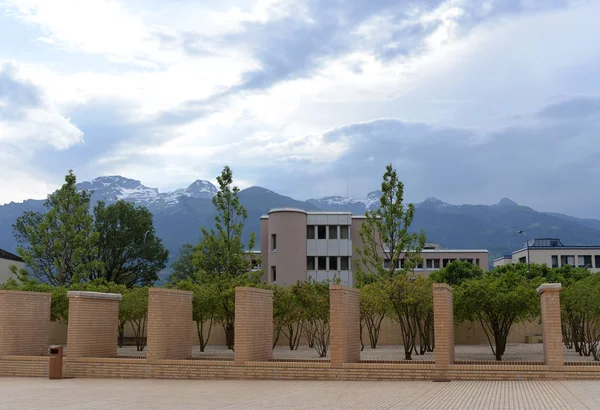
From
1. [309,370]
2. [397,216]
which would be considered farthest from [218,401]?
[397,216]

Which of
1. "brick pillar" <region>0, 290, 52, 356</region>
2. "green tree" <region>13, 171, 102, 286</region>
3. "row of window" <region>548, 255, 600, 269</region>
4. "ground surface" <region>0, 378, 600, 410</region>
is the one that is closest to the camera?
"ground surface" <region>0, 378, 600, 410</region>

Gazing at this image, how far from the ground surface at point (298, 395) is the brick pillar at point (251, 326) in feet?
3.16

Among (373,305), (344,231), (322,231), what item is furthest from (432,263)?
(373,305)

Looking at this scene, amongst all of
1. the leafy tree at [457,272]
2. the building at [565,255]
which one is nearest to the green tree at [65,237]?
the leafy tree at [457,272]

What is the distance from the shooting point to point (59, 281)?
35250 mm

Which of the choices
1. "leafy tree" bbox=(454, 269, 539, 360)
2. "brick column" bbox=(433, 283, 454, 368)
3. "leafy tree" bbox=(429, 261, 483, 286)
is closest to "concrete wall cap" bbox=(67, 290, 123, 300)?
"brick column" bbox=(433, 283, 454, 368)

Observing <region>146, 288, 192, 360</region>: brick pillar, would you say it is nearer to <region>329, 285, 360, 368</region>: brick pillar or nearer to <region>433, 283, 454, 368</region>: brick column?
<region>329, 285, 360, 368</region>: brick pillar

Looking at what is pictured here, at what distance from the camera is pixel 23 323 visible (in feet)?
64.2

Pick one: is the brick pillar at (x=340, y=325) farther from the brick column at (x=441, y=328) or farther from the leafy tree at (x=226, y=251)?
the leafy tree at (x=226, y=251)

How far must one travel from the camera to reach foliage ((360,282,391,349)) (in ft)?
70.6

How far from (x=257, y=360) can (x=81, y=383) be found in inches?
186

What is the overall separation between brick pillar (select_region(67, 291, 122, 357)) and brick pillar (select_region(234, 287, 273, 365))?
4.83m

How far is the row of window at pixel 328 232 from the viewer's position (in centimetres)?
6297

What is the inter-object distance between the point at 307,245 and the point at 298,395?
161ft
